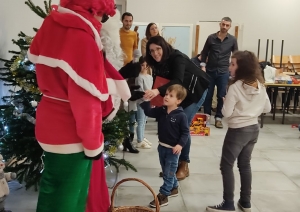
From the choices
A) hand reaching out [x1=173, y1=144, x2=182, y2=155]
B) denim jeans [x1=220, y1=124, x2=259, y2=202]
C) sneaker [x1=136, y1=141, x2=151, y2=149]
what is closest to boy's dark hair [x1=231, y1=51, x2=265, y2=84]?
denim jeans [x1=220, y1=124, x2=259, y2=202]

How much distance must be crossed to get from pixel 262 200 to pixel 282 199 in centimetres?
18

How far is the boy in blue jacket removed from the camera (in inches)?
99.3

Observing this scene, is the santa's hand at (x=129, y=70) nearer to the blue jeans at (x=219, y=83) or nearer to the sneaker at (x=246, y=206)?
the sneaker at (x=246, y=206)

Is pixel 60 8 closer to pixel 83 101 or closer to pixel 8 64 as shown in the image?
pixel 83 101

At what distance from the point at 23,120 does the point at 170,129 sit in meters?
1.07

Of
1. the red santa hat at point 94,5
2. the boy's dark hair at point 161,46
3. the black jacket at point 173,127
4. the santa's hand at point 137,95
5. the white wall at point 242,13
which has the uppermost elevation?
the white wall at point 242,13

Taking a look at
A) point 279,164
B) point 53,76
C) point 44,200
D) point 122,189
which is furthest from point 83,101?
point 279,164

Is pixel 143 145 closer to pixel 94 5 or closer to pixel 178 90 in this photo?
pixel 178 90

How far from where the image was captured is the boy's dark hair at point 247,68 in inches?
92.6

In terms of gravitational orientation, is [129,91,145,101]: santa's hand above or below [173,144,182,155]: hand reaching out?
above

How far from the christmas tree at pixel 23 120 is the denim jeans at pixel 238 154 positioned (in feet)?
2.67

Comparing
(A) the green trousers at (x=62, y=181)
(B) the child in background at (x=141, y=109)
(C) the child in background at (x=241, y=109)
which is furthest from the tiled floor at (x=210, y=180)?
(A) the green trousers at (x=62, y=181)

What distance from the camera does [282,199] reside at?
112 inches

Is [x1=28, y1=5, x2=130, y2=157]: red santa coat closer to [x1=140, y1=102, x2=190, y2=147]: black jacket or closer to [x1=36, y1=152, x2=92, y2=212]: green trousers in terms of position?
[x1=36, y1=152, x2=92, y2=212]: green trousers
